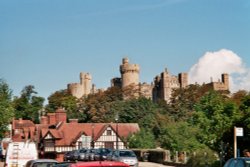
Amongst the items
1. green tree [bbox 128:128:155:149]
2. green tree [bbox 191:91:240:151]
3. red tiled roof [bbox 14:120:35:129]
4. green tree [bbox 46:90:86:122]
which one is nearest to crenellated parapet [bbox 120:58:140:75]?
green tree [bbox 46:90:86:122]

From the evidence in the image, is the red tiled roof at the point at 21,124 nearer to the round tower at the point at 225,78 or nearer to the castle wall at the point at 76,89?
the castle wall at the point at 76,89

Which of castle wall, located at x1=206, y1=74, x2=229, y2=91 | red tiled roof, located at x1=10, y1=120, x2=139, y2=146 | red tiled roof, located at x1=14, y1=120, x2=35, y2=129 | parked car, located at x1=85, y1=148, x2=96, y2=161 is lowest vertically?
parked car, located at x1=85, y1=148, x2=96, y2=161

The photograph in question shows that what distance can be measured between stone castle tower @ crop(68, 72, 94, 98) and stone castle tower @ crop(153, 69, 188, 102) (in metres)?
22.6

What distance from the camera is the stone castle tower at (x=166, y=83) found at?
15525cm

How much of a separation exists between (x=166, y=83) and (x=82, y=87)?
29.9 meters

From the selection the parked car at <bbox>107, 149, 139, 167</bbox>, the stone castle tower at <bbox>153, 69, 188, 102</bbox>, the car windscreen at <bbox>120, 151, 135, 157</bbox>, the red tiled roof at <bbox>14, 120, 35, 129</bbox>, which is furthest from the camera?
the stone castle tower at <bbox>153, 69, 188, 102</bbox>

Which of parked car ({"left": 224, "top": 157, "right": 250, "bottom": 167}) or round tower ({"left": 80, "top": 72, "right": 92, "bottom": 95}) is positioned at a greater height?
round tower ({"left": 80, "top": 72, "right": 92, "bottom": 95})

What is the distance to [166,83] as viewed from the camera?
512 feet

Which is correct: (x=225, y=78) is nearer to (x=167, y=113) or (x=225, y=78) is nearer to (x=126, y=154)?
(x=167, y=113)

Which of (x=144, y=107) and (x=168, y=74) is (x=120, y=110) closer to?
(x=144, y=107)

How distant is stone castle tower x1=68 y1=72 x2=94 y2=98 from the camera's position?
169125mm

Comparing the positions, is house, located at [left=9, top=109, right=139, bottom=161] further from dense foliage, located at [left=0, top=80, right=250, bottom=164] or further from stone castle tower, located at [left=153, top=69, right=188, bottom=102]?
stone castle tower, located at [left=153, top=69, right=188, bottom=102]

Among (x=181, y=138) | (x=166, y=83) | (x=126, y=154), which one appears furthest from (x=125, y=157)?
(x=166, y=83)

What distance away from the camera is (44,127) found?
89688 mm
